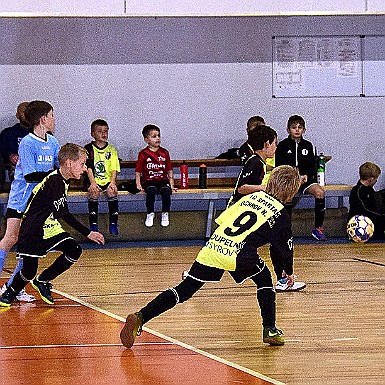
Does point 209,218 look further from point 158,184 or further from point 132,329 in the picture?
point 132,329

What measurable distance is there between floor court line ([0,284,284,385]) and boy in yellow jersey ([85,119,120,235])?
5115mm

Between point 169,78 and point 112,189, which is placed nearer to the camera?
point 112,189

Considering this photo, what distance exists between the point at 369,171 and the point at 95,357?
761cm

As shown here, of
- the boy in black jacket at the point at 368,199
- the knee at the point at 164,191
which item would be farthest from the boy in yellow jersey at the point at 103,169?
the boy in black jacket at the point at 368,199

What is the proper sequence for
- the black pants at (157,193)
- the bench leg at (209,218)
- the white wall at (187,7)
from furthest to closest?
the bench leg at (209,218)
the black pants at (157,193)
the white wall at (187,7)

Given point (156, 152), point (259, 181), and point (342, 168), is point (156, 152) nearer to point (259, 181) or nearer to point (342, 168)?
point (342, 168)

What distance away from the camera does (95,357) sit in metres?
5.59

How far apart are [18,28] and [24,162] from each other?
5.61 metres

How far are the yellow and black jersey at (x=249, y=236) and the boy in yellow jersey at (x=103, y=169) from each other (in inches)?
255

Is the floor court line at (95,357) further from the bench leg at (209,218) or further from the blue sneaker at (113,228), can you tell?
the bench leg at (209,218)

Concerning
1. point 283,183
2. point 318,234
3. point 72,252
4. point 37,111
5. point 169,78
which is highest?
point 169,78

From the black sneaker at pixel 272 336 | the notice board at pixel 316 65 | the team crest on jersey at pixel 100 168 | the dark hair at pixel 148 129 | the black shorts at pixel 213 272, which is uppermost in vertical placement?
the notice board at pixel 316 65

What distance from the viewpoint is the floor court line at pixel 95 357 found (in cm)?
504

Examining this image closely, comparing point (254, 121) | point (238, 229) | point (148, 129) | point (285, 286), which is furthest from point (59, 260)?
point (254, 121)
